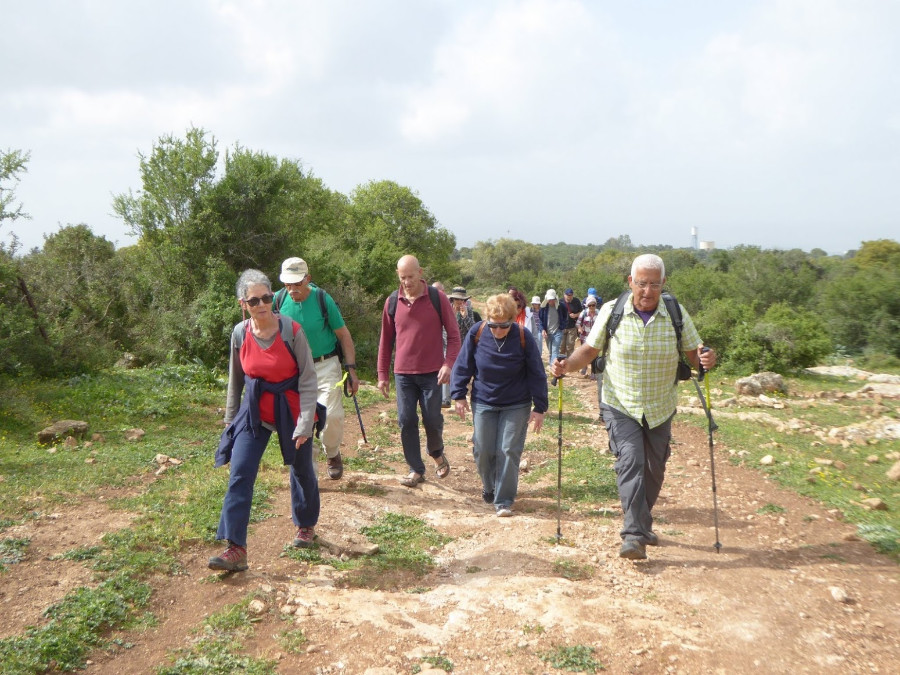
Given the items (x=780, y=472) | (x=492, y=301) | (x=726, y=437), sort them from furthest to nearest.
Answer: (x=726, y=437) < (x=780, y=472) < (x=492, y=301)

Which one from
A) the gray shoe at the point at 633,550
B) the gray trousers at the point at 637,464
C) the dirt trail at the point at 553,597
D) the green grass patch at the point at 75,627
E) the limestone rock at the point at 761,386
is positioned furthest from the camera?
the limestone rock at the point at 761,386

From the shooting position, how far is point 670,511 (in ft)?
20.4

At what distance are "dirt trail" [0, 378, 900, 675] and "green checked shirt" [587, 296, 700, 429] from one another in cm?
111

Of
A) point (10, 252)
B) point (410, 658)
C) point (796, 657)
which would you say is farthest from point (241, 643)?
point (10, 252)

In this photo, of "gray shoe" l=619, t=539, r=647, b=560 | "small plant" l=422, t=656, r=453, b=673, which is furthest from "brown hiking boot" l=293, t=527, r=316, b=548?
"gray shoe" l=619, t=539, r=647, b=560

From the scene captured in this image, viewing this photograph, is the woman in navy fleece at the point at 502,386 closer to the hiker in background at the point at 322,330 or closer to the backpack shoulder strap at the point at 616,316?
the backpack shoulder strap at the point at 616,316

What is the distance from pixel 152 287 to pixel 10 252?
167 inches

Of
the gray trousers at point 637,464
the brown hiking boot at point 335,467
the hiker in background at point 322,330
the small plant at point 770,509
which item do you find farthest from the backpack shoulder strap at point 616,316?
the brown hiking boot at point 335,467

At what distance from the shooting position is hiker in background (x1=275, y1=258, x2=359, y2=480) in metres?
6.09

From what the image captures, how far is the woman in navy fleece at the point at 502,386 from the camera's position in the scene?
19.0 feet

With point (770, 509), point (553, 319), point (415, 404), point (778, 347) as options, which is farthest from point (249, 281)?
point (778, 347)

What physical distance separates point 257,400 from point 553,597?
2.31 m

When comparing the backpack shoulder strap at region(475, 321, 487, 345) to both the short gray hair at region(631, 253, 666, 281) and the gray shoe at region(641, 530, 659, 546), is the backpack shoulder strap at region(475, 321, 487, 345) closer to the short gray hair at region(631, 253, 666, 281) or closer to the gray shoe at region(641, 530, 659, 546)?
the short gray hair at region(631, 253, 666, 281)

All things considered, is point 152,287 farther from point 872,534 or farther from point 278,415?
point 872,534
